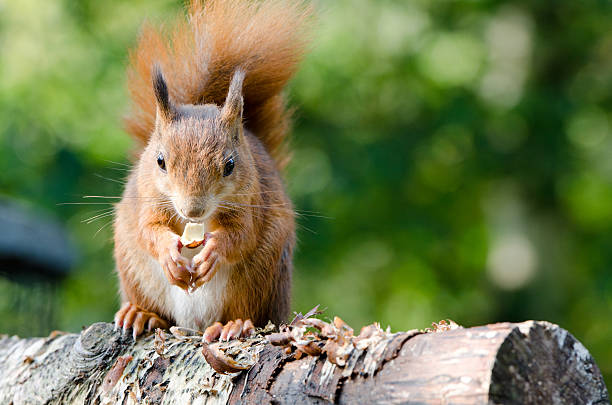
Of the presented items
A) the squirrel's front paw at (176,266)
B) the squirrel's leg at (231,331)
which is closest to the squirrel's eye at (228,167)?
the squirrel's front paw at (176,266)

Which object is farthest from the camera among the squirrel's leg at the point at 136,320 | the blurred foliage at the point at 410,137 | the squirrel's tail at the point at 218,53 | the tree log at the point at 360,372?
the blurred foliage at the point at 410,137

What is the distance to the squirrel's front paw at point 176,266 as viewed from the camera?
1.83 meters

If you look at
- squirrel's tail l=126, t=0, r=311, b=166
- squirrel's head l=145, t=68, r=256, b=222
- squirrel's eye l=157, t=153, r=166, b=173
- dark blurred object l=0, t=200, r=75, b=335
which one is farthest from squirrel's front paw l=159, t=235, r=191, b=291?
dark blurred object l=0, t=200, r=75, b=335

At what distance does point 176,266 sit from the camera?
1.83 meters

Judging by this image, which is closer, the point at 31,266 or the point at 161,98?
the point at 161,98

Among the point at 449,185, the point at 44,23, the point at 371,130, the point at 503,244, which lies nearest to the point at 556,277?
the point at 503,244

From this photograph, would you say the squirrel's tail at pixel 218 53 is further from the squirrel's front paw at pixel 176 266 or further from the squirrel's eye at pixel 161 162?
the squirrel's front paw at pixel 176 266

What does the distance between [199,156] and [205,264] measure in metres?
0.29

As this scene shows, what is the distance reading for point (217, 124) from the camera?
1.96m

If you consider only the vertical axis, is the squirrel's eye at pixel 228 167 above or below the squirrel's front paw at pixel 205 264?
above

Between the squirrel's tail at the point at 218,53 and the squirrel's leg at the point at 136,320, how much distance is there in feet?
2.14

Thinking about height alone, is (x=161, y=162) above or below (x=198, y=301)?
above

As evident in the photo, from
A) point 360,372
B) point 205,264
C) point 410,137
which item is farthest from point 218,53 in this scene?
point 410,137

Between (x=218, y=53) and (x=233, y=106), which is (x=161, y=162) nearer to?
(x=233, y=106)
